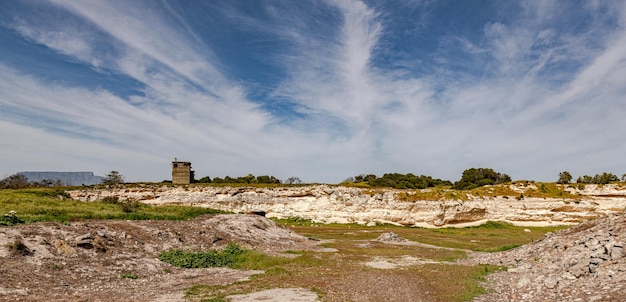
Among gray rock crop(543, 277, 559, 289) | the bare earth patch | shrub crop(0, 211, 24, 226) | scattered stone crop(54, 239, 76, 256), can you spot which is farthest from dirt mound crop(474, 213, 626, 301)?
shrub crop(0, 211, 24, 226)

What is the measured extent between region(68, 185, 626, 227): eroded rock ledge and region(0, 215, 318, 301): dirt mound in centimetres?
4159

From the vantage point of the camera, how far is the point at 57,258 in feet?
68.0

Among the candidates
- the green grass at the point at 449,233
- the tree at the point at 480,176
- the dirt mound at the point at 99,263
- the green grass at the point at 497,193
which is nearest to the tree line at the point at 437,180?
the tree at the point at 480,176

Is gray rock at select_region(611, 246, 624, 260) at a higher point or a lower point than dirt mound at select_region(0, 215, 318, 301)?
higher

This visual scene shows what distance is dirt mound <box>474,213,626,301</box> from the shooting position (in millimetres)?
13562

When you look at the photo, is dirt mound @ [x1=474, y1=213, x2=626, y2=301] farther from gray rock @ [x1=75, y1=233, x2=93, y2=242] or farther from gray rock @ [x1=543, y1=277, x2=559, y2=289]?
gray rock @ [x1=75, y1=233, x2=93, y2=242]

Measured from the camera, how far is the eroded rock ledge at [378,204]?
6550cm

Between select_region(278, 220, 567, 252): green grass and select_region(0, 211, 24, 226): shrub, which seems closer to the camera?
select_region(0, 211, 24, 226): shrub

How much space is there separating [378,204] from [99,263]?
5609cm

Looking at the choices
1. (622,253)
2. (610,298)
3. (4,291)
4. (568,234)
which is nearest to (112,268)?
(4,291)

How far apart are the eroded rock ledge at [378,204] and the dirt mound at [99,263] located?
4159cm

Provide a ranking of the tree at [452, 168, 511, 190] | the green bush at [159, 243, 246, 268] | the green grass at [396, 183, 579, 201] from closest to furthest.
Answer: the green bush at [159, 243, 246, 268] → the green grass at [396, 183, 579, 201] → the tree at [452, 168, 511, 190]

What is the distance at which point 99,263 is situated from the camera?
2175cm

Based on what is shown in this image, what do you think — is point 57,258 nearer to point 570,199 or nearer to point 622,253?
point 622,253
